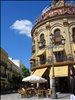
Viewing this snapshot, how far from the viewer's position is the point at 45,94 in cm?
2392

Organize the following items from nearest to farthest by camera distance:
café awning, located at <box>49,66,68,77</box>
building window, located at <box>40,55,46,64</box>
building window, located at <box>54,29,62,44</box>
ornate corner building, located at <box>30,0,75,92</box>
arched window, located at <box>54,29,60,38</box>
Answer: café awning, located at <box>49,66,68,77</box>, ornate corner building, located at <box>30,0,75,92</box>, building window, located at <box>54,29,62,44</box>, arched window, located at <box>54,29,60,38</box>, building window, located at <box>40,55,46,64</box>

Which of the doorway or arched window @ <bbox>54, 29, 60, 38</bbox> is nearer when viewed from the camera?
the doorway

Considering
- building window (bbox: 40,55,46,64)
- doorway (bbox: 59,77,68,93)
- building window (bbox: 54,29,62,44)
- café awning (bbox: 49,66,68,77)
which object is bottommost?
doorway (bbox: 59,77,68,93)

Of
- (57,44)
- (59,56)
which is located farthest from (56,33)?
(59,56)

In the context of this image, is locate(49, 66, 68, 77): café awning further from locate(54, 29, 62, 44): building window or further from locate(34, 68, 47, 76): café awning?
locate(54, 29, 62, 44): building window

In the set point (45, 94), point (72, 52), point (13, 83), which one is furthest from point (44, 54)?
point (13, 83)

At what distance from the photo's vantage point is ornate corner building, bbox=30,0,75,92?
30.4m

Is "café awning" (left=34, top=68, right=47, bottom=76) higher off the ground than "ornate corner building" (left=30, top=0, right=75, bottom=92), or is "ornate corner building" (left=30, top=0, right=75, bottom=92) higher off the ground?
"ornate corner building" (left=30, top=0, right=75, bottom=92)

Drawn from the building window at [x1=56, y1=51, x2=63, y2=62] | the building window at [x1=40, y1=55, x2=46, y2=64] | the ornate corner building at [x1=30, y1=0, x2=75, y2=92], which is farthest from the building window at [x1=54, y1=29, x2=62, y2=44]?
the building window at [x1=40, y1=55, x2=46, y2=64]

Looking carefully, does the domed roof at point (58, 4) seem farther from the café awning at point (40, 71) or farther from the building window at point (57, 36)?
the café awning at point (40, 71)

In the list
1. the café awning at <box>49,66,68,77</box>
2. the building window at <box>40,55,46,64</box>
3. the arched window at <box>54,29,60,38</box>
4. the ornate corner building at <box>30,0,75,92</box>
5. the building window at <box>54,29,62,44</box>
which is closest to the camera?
the café awning at <box>49,66,68,77</box>

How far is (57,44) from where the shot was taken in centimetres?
3206

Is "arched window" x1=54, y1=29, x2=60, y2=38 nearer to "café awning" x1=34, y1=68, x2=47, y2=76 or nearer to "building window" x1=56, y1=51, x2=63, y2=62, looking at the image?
"building window" x1=56, y1=51, x2=63, y2=62

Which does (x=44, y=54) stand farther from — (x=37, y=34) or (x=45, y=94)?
(x=45, y=94)
